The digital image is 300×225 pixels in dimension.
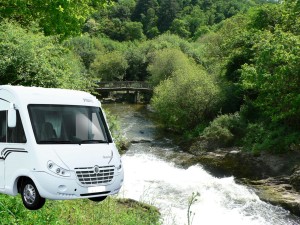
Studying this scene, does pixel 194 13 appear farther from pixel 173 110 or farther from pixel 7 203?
pixel 7 203

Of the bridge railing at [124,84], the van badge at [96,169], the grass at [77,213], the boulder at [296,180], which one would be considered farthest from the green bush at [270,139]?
the bridge railing at [124,84]

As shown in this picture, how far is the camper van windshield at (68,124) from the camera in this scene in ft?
28.3

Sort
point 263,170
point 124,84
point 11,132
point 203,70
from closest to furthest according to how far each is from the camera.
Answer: point 11,132 → point 263,170 → point 203,70 → point 124,84

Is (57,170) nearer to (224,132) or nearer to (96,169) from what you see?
(96,169)

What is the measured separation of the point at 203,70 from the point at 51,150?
46.6 m

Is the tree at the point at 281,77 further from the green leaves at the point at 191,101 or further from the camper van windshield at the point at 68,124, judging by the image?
the camper van windshield at the point at 68,124

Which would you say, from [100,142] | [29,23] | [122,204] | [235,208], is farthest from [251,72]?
[100,142]

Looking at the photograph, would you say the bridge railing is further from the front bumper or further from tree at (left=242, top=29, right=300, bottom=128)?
the front bumper

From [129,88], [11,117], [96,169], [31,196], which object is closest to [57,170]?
[96,169]

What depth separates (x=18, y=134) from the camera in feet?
28.9

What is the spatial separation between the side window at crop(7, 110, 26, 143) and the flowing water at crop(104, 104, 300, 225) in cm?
686

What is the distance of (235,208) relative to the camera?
896 inches

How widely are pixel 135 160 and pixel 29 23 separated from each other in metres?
14.6

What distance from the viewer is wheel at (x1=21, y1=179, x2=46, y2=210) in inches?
333
